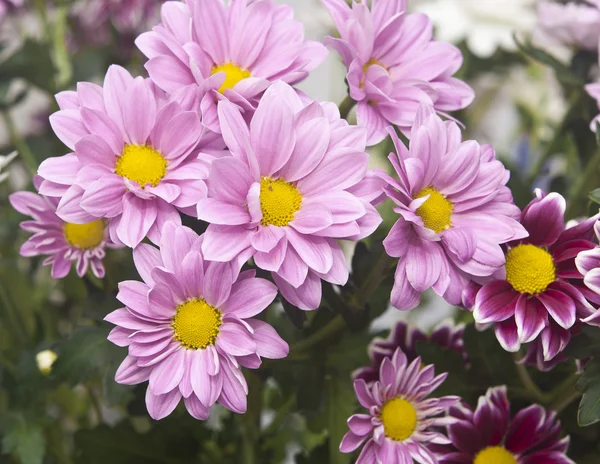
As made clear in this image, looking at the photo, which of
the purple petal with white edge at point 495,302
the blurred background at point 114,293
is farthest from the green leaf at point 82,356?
the purple petal with white edge at point 495,302

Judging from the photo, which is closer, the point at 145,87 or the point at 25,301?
the point at 145,87

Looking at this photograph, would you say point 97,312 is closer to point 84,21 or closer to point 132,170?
point 132,170

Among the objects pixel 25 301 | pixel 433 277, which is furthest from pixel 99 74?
pixel 433 277

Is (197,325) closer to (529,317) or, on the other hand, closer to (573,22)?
(529,317)

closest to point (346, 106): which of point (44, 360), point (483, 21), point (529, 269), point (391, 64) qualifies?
point (391, 64)

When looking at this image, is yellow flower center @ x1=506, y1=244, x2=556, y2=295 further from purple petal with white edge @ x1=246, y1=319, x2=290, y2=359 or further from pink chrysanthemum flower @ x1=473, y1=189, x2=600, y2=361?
purple petal with white edge @ x1=246, y1=319, x2=290, y2=359

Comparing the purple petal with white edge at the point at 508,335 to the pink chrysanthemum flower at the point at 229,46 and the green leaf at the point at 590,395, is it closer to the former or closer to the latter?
the green leaf at the point at 590,395
